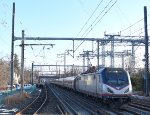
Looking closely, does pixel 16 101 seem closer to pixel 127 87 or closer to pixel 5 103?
pixel 5 103

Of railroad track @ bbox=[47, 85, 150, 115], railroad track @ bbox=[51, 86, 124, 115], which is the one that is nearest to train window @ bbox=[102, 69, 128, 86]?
railroad track @ bbox=[47, 85, 150, 115]

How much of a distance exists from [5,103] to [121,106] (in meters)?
12.6

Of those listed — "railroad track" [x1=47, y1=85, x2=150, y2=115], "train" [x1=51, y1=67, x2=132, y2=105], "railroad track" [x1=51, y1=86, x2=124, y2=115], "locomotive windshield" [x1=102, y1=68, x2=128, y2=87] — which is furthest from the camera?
"locomotive windshield" [x1=102, y1=68, x2=128, y2=87]

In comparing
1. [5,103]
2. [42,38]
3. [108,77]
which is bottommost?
[5,103]

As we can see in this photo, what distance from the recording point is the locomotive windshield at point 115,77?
104 feet

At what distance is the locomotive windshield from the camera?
3164 centimetres

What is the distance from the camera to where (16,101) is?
137 ft

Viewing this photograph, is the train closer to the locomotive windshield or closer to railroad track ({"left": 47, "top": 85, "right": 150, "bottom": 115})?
the locomotive windshield

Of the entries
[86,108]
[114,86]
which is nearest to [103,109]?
[114,86]

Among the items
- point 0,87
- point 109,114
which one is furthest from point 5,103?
point 0,87

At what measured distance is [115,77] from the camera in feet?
105

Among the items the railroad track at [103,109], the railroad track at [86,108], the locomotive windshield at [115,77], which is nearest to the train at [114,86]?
the locomotive windshield at [115,77]

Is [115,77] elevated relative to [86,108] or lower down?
elevated

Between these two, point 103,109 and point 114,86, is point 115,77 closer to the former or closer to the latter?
point 114,86
